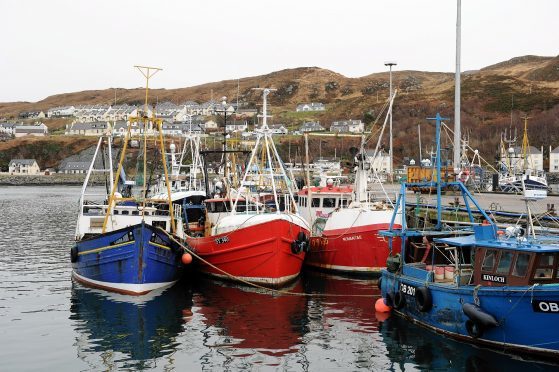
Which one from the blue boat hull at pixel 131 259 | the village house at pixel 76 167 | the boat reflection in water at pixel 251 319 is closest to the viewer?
the boat reflection in water at pixel 251 319

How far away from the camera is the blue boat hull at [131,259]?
78.0 ft

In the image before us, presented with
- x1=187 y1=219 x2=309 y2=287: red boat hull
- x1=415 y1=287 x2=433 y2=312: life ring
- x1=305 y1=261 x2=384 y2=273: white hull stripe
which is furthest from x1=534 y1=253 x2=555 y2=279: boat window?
x1=305 y1=261 x2=384 y2=273: white hull stripe

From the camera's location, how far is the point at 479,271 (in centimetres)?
1647

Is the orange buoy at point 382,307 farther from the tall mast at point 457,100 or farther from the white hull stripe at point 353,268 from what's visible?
the tall mast at point 457,100

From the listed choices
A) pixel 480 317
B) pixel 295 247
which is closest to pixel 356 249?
pixel 295 247

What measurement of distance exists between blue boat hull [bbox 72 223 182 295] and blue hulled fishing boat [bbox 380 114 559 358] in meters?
10.3

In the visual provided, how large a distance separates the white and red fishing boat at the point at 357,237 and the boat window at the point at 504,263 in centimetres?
1183

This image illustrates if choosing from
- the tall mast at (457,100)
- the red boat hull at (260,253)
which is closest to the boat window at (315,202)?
the red boat hull at (260,253)

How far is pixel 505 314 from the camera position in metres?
15.4

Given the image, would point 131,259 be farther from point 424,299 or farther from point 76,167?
point 76,167

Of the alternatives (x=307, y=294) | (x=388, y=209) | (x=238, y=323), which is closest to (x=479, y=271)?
(x=238, y=323)

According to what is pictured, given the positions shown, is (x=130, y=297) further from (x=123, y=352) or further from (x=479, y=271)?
(x=479, y=271)

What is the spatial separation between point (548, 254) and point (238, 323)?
9.80 m

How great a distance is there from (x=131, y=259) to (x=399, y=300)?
10.4 metres
